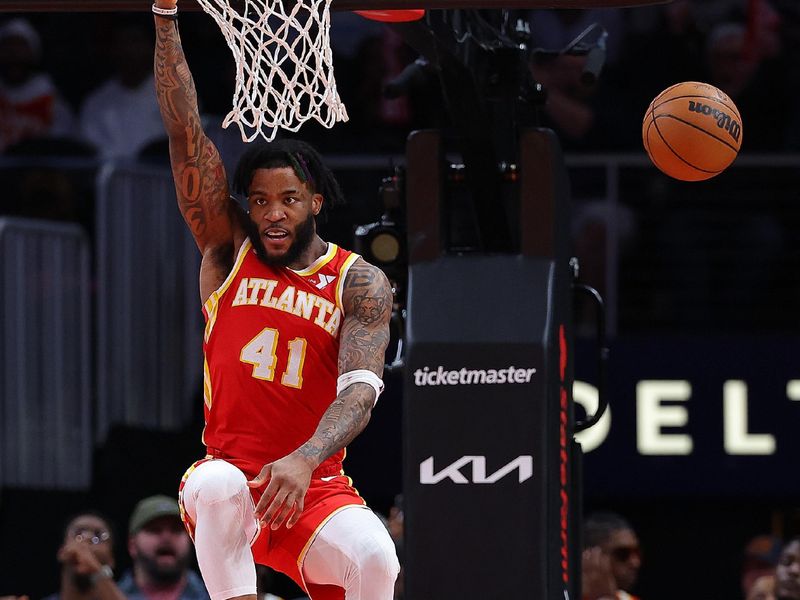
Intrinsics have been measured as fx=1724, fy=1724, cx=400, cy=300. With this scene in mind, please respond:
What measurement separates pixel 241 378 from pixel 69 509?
4.90 metres

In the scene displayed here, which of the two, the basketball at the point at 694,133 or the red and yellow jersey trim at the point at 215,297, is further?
the basketball at the point at 694,133

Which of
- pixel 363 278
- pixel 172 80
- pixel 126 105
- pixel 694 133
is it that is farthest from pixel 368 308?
pixel 126 105

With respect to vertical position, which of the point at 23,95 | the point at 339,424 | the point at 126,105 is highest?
the point at 23,95

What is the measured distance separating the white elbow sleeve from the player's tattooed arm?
0.01 meters

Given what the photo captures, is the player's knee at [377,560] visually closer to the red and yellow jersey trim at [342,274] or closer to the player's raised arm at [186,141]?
the red and yellow jersey trim at [342,274]

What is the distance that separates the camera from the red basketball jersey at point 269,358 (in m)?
5.62

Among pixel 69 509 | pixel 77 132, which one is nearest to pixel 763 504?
pixel 69 509

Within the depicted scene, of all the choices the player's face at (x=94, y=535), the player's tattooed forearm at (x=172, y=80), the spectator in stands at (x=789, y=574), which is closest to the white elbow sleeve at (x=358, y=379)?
the player's tattooed forearm at (x=172, y=80)

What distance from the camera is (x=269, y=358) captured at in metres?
5.64

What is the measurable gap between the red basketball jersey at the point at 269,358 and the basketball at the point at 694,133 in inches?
75.1

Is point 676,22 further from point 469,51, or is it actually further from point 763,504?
point 469,51

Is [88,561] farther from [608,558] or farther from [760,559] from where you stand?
[760,559]

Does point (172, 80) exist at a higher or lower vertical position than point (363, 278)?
higher

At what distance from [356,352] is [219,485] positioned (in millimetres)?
634
